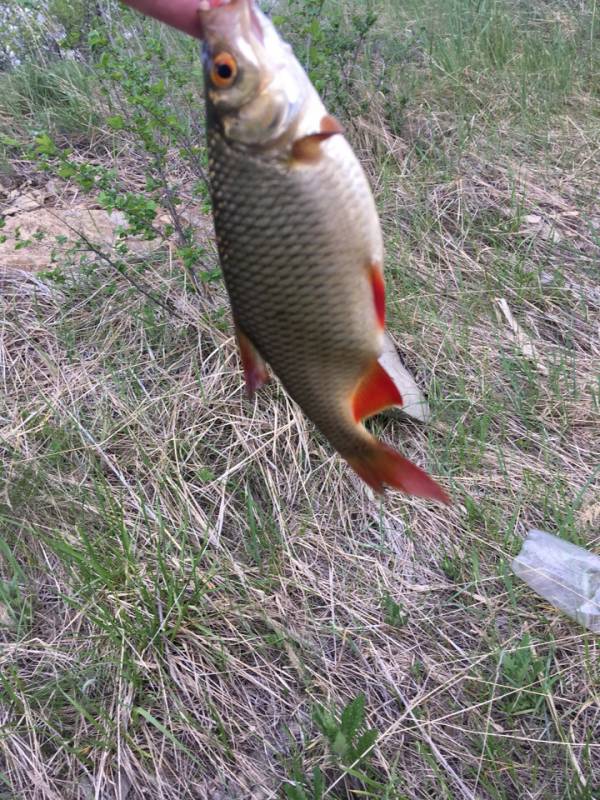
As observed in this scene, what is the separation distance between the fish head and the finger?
0.05ft

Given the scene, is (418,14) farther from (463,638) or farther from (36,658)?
(36,658)

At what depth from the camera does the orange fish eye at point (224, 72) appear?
2.78 ft

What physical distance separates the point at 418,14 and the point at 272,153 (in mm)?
4396

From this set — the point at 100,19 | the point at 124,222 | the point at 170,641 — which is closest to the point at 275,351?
the point at 170,641

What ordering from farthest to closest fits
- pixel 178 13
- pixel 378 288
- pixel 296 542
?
pixel 296 542 → pixel 378 288 → pixel 178 13

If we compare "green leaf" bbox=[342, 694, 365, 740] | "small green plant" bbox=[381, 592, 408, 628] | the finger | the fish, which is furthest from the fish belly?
"small green plant" bbox=[381, 592, 408, 628]

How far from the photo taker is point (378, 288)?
3.04ft

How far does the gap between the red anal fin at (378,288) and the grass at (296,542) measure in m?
1.12

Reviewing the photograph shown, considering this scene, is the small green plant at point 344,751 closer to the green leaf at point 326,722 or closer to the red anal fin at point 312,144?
the green leaf at point 326,722

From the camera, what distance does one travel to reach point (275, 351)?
922 millimetres

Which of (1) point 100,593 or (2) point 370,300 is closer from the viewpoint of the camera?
(2) point 370,300

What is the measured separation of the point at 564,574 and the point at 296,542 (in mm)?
784

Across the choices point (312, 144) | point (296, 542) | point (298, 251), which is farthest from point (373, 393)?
point (296, 542)

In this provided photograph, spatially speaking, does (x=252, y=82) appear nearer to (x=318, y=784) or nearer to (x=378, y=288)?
(x=378, y=288)
